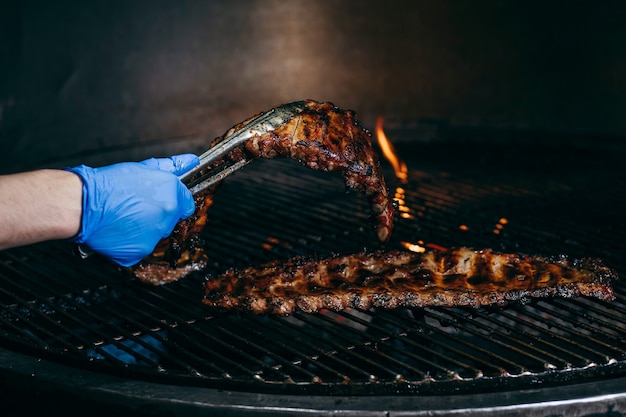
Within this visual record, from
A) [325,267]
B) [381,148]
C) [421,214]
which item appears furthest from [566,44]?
[325,267]

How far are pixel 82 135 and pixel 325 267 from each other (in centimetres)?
273

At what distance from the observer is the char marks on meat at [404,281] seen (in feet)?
9.14

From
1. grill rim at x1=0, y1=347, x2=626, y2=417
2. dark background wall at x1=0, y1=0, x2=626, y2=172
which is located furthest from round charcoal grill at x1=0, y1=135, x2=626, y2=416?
dark background wall at x1=0, y1=0, x2=626, y2=172

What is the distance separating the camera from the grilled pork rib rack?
116 inches

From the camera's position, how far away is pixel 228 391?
228 centimetres

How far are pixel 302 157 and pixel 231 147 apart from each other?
381mm

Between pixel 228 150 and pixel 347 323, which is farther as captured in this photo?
pixel 347 323

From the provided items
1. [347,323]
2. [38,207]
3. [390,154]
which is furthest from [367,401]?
[390,154]

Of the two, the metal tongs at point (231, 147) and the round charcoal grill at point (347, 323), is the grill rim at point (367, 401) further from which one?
the metal tongs at point (231, 147)

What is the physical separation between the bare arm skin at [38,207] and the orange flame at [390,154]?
8.39 ft

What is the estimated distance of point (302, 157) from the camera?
3021 millimetres

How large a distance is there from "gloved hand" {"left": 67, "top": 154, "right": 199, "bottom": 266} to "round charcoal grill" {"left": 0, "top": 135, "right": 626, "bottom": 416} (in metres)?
0.35

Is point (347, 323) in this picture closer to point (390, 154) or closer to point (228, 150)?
point (228, 150)

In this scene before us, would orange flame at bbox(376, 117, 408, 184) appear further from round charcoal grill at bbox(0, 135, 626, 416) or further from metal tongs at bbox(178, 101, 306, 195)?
metal tongs at bbox(178, 101, 306, 195)
